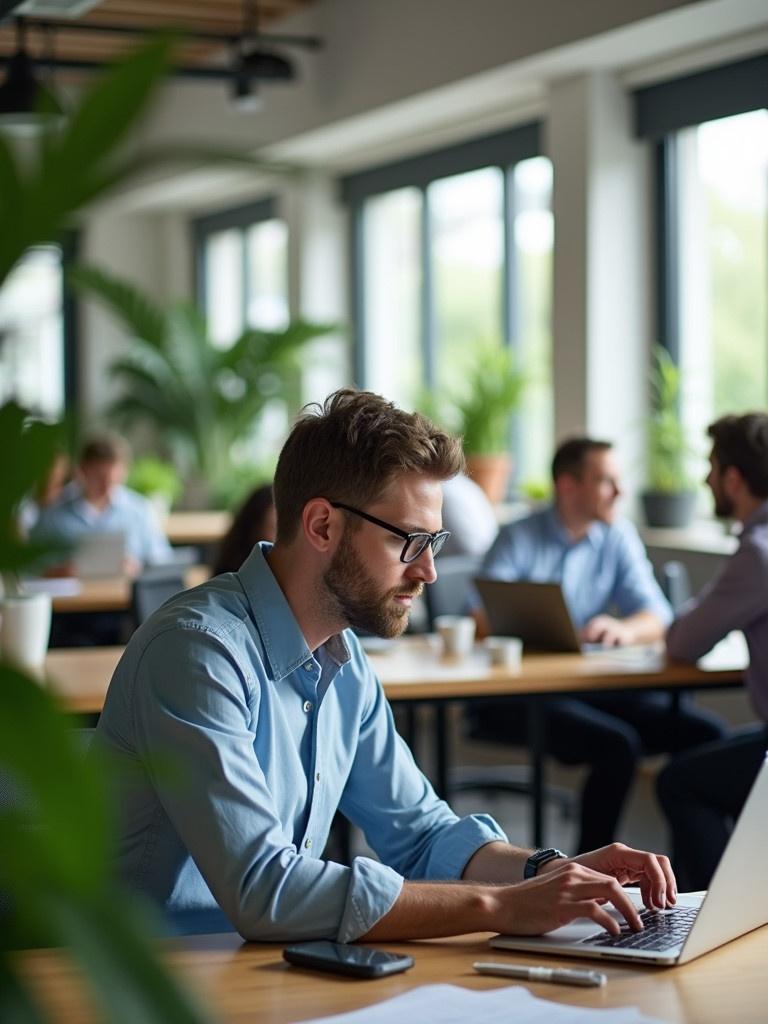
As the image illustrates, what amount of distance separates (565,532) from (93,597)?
5.56ft

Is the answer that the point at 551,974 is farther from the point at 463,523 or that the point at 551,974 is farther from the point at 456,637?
the point at 463,523

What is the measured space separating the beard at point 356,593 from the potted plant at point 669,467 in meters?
4.46

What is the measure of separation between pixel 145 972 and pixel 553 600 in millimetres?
3688

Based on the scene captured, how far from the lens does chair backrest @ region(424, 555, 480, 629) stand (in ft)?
15.9

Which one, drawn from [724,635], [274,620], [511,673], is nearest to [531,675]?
[511,673]

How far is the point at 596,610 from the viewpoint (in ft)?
16.0

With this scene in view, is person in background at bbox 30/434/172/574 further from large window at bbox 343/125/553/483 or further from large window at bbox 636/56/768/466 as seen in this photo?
large window at bbox 636/56/768/466

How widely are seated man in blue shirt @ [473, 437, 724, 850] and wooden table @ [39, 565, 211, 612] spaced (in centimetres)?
111

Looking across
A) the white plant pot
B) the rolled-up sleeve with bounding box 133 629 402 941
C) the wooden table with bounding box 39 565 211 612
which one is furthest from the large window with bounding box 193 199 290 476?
the rolled-up sleeve with bounding box 133 629 402 941

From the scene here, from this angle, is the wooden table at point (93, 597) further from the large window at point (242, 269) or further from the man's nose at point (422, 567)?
the large window at point (242, 269)

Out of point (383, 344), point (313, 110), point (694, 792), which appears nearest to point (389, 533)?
point (694, 792)

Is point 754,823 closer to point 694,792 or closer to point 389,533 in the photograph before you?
point 389,533

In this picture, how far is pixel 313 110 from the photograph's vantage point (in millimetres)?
7980

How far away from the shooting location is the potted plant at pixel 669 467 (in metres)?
6.25
